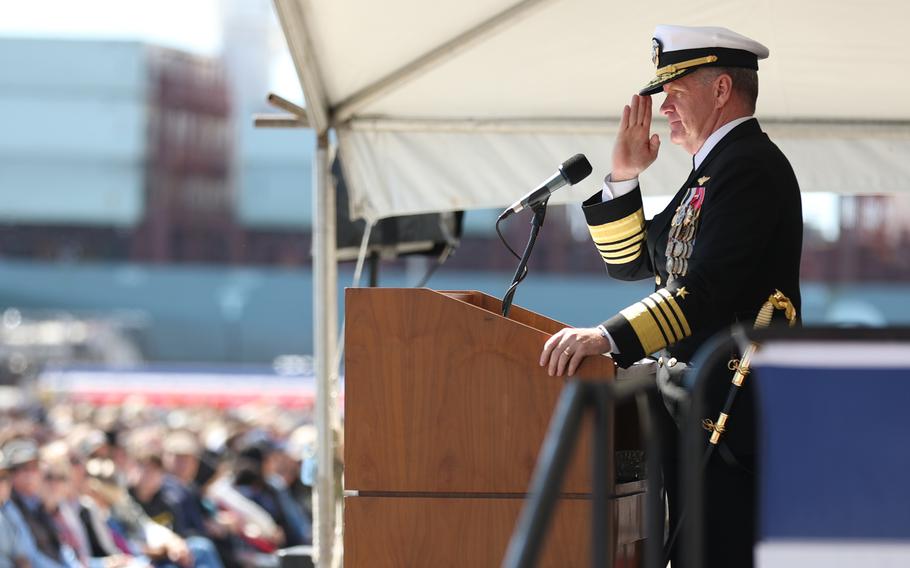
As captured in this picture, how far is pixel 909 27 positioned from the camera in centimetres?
404

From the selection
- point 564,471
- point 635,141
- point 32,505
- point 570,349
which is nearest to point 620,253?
point 635,141

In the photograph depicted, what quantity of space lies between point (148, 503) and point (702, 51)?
290 inches

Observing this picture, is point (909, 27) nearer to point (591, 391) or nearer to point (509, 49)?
point (509, 49)

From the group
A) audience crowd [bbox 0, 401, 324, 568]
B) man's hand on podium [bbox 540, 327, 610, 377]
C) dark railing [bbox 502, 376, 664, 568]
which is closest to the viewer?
dark railing [bbox 502, 376, 664, 568]

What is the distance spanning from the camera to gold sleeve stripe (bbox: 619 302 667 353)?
2356 mm

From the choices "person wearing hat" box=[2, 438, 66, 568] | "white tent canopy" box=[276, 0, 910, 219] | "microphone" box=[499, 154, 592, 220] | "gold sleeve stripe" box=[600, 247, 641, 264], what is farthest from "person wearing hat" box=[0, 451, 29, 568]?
"microphone" box=[499, 154, 592, 220]

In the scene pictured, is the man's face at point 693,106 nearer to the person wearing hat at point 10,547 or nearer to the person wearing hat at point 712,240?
the person wearing hat at point 712,240

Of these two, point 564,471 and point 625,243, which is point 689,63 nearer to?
point 625,243

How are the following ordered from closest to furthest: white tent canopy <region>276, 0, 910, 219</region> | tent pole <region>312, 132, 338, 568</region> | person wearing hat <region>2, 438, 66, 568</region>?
1. white tent canopy <region>276, 0, 910, 219</region>
2. tent pole <region>312, 132, 338, 568</region>
3. person wearing hat <region>2, 438, 66, 568</region>

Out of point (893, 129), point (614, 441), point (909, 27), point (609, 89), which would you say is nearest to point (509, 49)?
point (609, 89)

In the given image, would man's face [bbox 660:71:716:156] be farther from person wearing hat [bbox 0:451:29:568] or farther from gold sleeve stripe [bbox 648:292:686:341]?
person wearing hat [bbox 0:451:29:568]

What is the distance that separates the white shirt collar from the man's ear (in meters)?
0.05

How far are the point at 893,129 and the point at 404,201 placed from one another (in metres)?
1.89

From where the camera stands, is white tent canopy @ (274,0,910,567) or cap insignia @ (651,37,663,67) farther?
white tent canopy @ (274,0,910,567)
